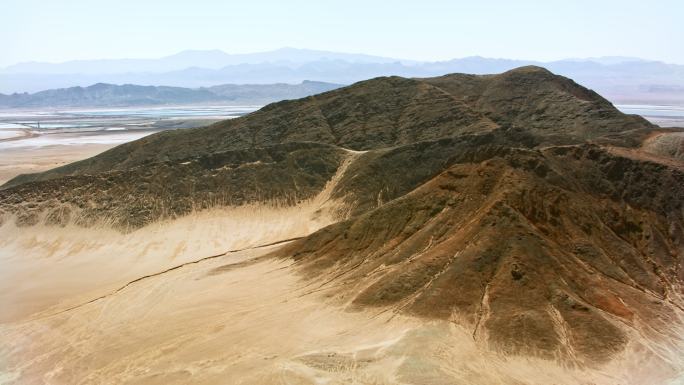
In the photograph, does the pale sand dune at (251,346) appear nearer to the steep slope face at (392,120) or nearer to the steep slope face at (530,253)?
the steep slope face at (530,253)

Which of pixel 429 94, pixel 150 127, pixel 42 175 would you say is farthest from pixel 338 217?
pixel 150 127

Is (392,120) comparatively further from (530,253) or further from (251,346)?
(251,346)

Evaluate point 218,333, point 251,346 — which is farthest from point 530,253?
point 218,333

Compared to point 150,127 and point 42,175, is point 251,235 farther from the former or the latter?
point 150,127

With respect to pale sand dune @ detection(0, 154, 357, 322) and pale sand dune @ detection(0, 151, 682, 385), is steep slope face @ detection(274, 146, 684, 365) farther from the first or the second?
pale sand dune @ detection(0, 154, 357, 322)

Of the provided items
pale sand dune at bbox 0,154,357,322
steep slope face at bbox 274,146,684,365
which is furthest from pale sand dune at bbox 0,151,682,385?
steep slope face at bbox 274,146,684,365

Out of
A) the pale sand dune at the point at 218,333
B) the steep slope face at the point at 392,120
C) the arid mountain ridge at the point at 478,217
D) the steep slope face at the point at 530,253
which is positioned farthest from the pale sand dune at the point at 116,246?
the steep slope face at the point at 392,120
